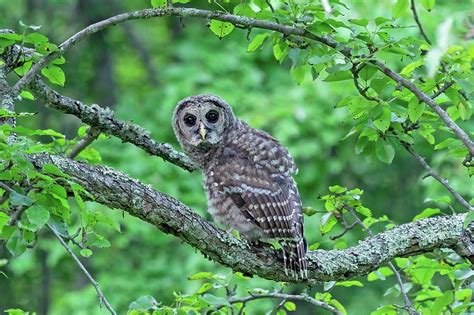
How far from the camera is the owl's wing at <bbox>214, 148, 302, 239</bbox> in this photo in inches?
171

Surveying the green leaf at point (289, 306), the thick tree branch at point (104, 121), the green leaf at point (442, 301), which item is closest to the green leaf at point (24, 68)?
the thick tree branch at point (104, 121)

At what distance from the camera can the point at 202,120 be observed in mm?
5340

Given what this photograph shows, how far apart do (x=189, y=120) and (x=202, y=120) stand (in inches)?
5.8

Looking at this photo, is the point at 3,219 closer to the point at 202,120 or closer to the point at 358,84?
the point at 358,84

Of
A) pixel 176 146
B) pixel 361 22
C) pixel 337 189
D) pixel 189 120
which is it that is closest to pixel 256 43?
pixel 361 22

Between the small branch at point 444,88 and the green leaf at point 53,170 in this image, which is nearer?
the green leaf at point 53,170

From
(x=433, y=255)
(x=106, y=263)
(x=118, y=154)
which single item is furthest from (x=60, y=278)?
(x=433, y=255)

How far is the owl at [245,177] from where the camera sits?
433 centimetres

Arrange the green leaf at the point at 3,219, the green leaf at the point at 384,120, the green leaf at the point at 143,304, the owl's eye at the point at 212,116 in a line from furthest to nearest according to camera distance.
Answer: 1. the owl's eye at the point at 212,116
2. the green leaf at the point at 143,304
3. the green leaf at the point at 384,120
4. the green leaf at the point at 3,219

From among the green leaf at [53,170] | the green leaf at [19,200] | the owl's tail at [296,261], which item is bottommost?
the green leaf at [19,200]

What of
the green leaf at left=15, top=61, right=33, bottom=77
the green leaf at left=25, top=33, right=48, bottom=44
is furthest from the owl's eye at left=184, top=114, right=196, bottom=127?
the green leaf at left=25, top=33, right=48, bottom=44

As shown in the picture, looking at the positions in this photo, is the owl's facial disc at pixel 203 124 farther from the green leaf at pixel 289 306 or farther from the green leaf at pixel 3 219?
the green leaf at pixel 3 219

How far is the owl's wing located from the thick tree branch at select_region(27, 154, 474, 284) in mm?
344

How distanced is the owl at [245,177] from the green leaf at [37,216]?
4.18 feet
